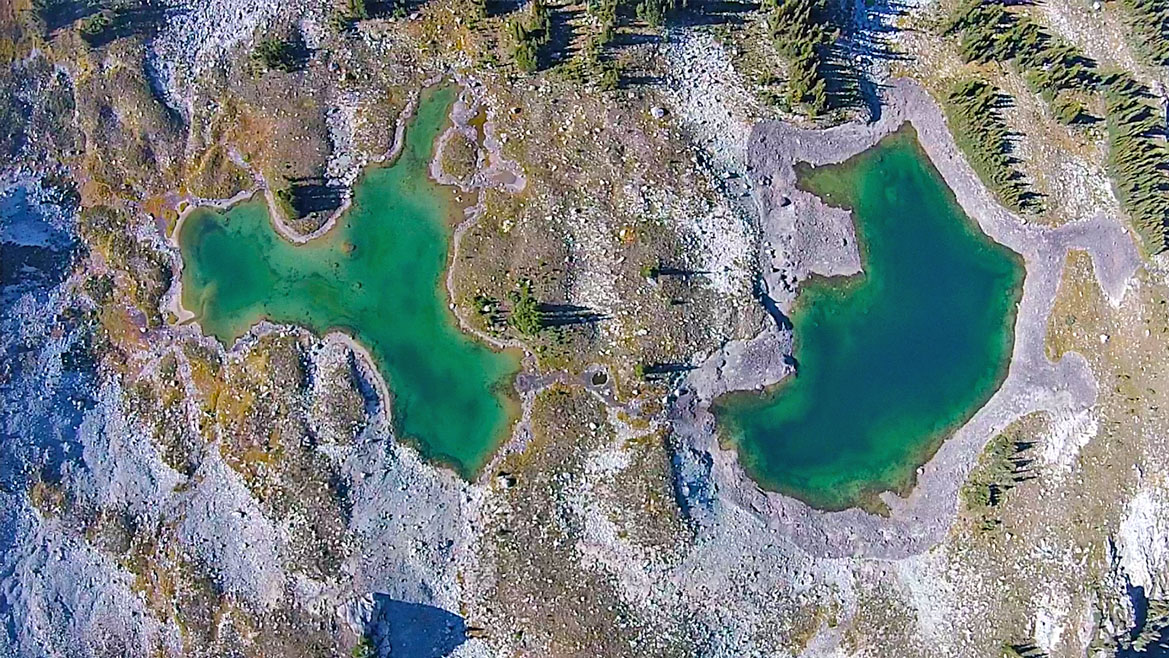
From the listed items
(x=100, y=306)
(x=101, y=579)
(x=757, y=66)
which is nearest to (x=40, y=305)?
(x=100, y=306)

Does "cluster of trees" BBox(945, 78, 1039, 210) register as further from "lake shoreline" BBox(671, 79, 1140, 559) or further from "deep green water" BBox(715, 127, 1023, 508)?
"deep green water" BBox(715, 127, 1023, 508)

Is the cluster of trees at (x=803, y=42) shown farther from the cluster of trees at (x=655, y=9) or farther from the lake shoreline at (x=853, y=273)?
the cluster of trees at (x=655, y=9)

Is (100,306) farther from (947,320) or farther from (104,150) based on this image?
(947,320)

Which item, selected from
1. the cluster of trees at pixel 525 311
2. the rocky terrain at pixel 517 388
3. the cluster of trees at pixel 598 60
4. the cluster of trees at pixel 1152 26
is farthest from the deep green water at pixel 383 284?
the cluster of trees at pixel 1152 26

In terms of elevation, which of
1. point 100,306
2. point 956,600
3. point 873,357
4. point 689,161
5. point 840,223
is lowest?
Result: point 956,600

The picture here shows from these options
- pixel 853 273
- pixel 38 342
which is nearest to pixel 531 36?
pixel 853 273

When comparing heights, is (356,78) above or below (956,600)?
above

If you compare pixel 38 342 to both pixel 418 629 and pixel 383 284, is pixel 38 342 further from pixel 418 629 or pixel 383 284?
pixel 418 629

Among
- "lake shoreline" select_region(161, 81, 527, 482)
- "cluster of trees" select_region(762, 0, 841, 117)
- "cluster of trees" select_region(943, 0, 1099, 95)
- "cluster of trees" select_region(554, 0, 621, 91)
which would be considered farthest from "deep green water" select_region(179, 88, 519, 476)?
"cluster of trees" select_region(943, 0, 1099, 95)
